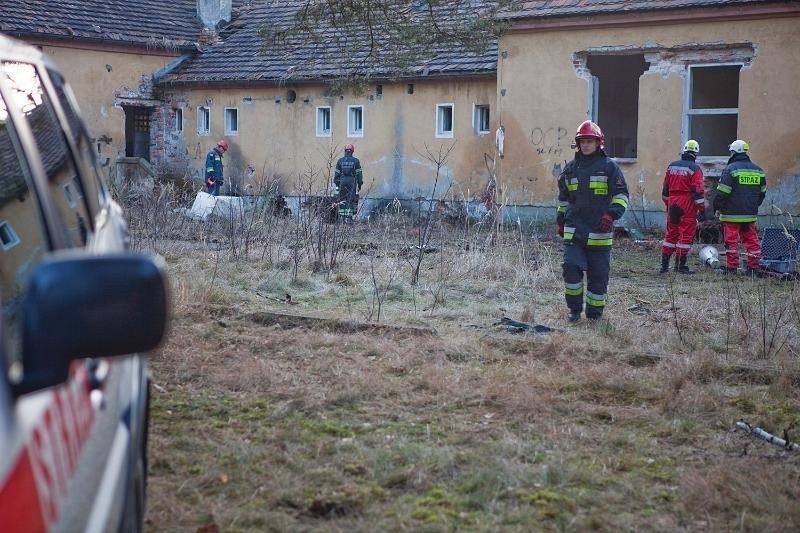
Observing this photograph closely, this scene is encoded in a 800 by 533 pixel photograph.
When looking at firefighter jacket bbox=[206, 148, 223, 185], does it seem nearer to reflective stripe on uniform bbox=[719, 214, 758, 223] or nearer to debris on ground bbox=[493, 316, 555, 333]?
reflective stripe on uniform bbox=[719, 214, 758, 223]

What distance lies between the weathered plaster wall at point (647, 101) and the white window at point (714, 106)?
818 millimetres

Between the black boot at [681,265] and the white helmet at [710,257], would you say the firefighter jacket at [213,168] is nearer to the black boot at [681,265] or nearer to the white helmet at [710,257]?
the white helmet at [710,257]

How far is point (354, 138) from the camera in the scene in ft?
77.5

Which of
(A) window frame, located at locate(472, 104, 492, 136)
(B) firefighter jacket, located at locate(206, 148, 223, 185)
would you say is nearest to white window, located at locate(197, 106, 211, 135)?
(B) firefighter jacket, located at locate(206, 148, 223, 185)

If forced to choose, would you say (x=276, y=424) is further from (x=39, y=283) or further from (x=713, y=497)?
(x=39, y=283)

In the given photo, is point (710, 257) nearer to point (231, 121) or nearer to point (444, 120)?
point (444, 120)

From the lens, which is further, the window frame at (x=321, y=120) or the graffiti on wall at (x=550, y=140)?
the window frame at (x=321, y=120)

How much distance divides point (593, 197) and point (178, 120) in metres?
19.7

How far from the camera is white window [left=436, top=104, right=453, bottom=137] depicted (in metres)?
22.0

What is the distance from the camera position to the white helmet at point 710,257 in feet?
46.3

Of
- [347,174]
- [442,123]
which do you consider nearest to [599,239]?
[347,174]

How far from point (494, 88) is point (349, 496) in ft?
56.7

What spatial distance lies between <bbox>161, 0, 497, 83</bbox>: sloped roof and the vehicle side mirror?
18752 mm

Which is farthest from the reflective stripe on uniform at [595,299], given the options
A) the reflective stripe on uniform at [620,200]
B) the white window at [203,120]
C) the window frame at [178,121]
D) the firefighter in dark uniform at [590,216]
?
the window frame at [178,121]
